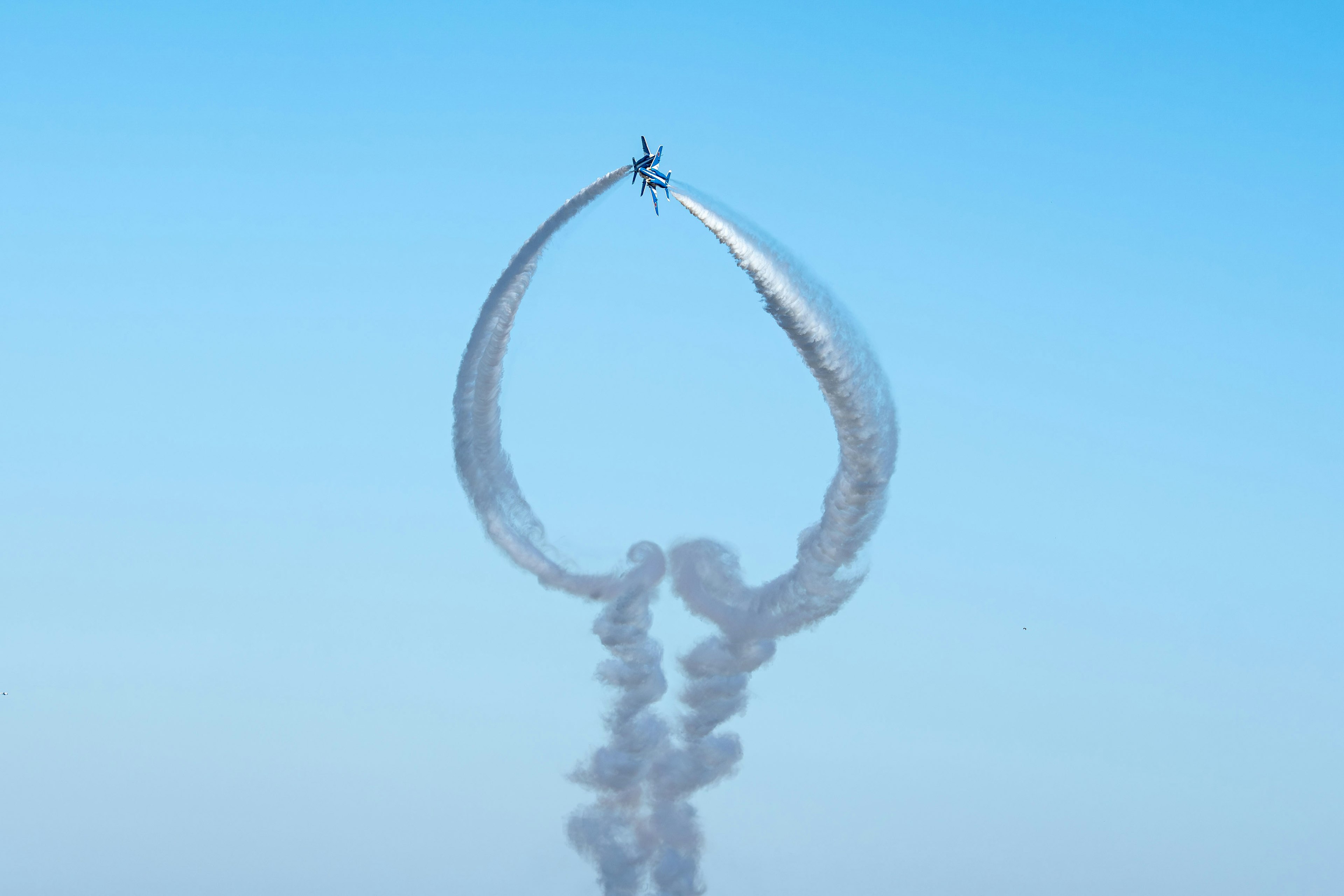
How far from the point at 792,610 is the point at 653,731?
12086 millimetres

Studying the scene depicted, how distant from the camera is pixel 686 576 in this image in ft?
337

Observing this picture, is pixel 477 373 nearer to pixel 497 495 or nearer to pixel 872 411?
pixel 497 495

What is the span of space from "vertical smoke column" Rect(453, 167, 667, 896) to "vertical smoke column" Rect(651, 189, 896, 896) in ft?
4.53

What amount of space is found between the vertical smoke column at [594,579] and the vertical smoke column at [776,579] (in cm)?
138

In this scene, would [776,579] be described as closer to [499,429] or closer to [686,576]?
[686,576]

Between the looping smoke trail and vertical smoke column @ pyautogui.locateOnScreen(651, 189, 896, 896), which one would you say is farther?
the looping smoke trail

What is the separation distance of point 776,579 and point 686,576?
5397 millimetres

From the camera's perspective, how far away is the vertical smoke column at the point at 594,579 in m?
96.5

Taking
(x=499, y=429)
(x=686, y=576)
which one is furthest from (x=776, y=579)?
(x=499, y=429)

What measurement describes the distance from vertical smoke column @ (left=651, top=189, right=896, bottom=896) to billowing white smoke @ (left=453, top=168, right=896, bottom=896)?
0.07m

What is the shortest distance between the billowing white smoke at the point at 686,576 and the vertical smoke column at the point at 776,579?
0.23ft

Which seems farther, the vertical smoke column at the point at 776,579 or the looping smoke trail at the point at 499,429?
the looping smoke trail at the point at 499,429

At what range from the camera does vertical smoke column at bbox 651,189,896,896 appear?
86500 mm

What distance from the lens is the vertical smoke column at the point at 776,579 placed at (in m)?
86.5
